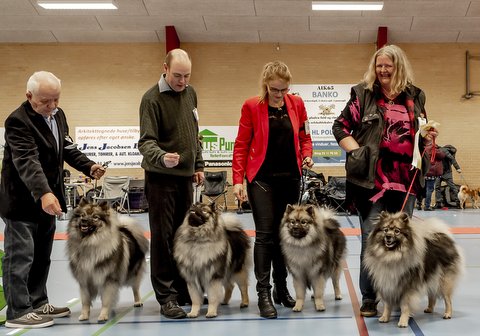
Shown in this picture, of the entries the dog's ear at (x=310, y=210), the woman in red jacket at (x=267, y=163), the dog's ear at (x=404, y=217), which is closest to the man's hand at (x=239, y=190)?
the woman in red jacket at (x=267, y=163)

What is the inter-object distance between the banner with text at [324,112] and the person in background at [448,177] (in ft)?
7.66

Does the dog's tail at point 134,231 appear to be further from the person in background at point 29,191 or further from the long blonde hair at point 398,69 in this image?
the long blonde hair at point 398,69

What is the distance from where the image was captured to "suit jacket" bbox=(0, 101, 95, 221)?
2.87 metres

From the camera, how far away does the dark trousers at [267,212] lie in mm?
3322

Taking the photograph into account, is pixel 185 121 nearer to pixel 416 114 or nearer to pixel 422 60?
pixel 416 114

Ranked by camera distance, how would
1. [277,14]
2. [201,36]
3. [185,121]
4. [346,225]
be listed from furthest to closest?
[201,36] < [277,14] < [346,225] < [185,121]

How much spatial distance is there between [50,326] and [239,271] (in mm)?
1308

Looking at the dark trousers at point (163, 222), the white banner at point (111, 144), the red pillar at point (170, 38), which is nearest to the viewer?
the dark trousers at point (163, 222)

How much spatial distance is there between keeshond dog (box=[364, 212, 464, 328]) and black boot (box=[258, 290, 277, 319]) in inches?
27.5

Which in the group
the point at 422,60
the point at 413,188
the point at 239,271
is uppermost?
the point at 422,60

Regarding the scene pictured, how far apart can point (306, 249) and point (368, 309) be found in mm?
574

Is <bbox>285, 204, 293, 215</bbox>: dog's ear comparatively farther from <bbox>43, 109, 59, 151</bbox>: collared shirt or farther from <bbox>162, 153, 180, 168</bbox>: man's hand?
<bbox>43, 109, 59, 151</bbox>: collared shirt

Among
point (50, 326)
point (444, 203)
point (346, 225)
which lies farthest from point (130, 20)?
point (50, 326)

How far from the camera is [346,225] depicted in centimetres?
844
